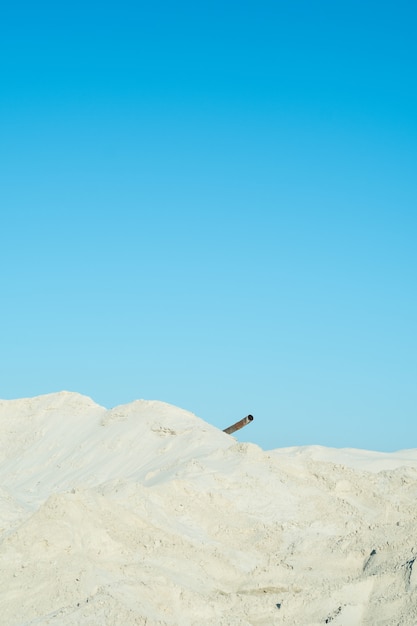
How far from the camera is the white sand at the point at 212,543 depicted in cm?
963

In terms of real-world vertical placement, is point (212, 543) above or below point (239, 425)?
below

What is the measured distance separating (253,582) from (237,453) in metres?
5.63

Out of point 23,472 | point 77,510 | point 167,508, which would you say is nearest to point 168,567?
point 77,510

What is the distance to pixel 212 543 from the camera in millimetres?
12461

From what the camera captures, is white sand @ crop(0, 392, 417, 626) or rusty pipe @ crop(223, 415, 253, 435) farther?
rusty pipe @ crop(223, 415, 253, 435)

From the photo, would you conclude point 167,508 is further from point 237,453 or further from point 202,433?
point 202,433

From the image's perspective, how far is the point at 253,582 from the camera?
436 inches

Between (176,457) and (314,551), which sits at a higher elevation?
(176,457)

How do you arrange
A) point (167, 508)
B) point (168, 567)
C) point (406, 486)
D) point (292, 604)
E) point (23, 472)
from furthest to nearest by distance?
point (23, 472) → point (406, 486) → point (167, 508) → point (168, 567) → point (292, 604)

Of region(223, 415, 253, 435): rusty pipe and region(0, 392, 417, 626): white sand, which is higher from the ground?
region(223, 415, 253, 435): rusty pipe

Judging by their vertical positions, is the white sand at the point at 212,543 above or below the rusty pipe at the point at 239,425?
below

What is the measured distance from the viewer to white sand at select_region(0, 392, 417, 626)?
963 cm

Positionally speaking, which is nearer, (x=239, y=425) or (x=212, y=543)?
(x=212, y=543)

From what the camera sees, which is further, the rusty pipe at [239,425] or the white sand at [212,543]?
the rusty pipe at [239,425]
